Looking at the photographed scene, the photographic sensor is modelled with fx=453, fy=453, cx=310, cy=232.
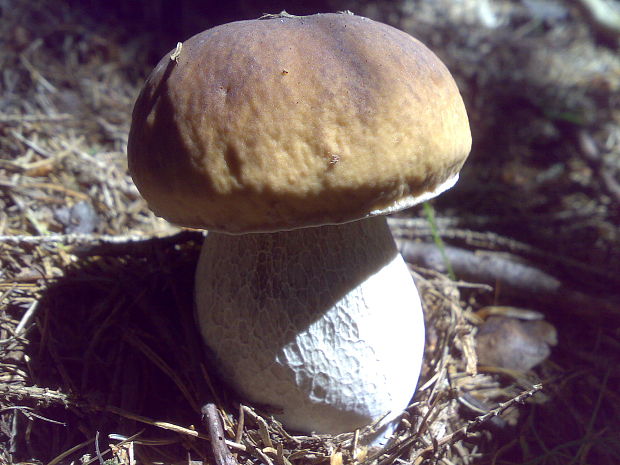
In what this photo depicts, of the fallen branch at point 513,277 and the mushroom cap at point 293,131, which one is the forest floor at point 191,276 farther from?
the mushroom cap at point 293,131

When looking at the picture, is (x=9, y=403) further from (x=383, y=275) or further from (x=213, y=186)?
(x=383, y=275)

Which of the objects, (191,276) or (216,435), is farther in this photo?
(191,276)

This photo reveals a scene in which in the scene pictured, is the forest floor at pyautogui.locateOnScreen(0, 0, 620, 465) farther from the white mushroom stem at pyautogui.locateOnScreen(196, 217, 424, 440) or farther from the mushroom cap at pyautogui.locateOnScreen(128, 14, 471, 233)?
the mushroom cap at pyautogui.locateOnScreen(128, 14, 471, 233)

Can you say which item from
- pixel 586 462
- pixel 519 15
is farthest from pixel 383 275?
pixel 519 15

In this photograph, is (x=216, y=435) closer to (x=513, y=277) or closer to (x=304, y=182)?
(x=304, y=182)

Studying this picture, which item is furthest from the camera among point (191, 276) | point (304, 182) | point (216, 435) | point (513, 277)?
point (513, 277)

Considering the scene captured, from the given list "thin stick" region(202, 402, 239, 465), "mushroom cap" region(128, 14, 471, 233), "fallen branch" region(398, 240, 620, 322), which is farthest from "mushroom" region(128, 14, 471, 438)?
"fallen branch" region(398, 240, 620, 322)

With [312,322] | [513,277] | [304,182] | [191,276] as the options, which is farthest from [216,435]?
[513,277]
